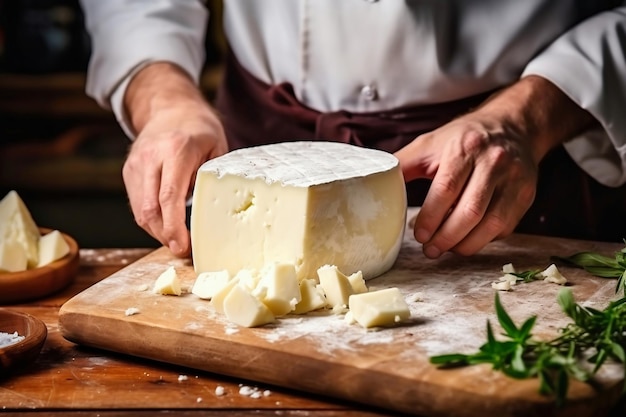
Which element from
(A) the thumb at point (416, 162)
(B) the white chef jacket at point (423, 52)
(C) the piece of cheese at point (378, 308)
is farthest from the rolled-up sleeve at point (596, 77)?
(C) the piece of cheese at point (378, 308)

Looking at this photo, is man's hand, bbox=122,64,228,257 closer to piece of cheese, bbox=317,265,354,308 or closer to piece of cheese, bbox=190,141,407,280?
piece of cheese, bbox=190,141,407,280

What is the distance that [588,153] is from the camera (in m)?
2.15

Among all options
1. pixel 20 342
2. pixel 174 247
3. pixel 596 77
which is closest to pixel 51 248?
pixel 174 247

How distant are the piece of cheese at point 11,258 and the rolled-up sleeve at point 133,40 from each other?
1.78 feet

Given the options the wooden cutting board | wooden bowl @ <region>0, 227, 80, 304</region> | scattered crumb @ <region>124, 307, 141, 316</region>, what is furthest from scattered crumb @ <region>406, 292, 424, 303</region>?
wooden bowl @ <region>0, 227, 80, 304</region>

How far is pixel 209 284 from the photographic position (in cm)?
165

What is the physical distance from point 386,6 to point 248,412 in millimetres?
1071

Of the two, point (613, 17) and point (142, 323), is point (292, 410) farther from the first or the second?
point (613, 17)

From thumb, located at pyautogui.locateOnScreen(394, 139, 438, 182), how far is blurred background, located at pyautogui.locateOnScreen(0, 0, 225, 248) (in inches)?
77.0

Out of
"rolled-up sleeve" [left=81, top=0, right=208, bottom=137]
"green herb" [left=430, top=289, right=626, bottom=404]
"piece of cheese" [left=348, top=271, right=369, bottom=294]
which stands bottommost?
"piece of cheese" [left=348, top=271, right=369, bottom=294]

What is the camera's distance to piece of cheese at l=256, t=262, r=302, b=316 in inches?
60.7

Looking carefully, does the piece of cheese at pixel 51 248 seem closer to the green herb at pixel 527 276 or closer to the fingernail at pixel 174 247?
the fingernail at pixel 174 247

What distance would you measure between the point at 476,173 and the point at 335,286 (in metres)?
0.40

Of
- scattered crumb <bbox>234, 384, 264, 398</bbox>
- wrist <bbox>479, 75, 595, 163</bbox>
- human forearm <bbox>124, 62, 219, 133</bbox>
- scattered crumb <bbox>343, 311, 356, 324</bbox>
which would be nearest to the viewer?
scattered crumb <bbox>234, 384, 264, 398</bbox>
